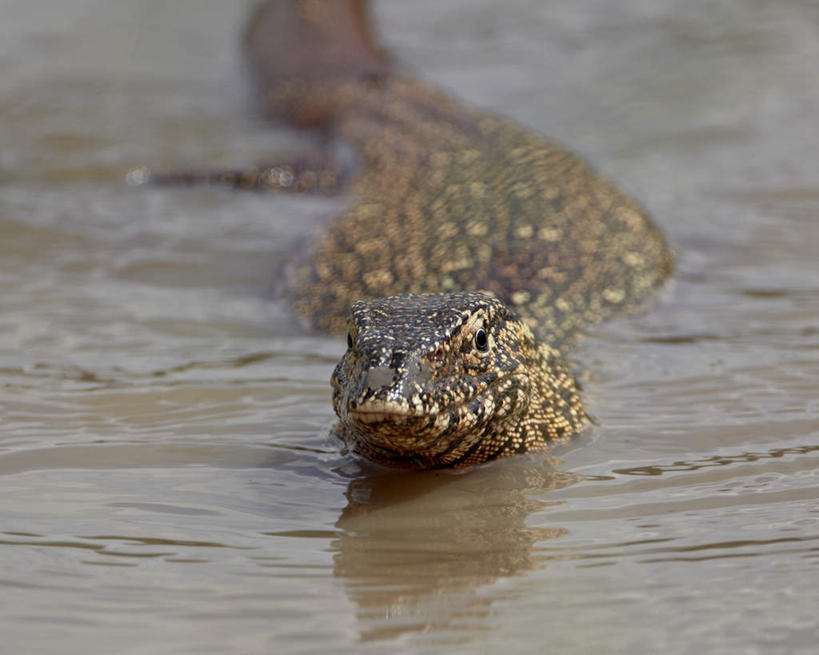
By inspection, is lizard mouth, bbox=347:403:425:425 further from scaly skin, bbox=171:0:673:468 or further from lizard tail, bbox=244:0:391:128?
lizard tail, bbox=244:0:391:128

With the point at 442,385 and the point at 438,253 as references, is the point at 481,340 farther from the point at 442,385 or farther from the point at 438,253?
the point at 438,253

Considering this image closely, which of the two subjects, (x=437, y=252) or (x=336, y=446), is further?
(x=437, y=252)

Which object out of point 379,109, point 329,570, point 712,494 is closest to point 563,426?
point 712,494

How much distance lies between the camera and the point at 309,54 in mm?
11055

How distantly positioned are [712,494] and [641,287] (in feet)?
8.77

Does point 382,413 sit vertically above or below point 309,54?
below

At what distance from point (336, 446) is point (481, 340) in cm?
92

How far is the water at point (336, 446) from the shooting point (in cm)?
350

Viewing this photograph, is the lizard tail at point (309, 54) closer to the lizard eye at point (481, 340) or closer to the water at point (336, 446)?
the water at point (336, 446)

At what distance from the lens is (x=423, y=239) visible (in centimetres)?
708

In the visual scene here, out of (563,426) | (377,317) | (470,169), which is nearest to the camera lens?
(377,317)

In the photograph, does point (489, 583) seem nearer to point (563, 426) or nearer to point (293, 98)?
point (563, 426)

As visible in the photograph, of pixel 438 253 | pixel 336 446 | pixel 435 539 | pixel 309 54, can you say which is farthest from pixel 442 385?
pixel 309 54

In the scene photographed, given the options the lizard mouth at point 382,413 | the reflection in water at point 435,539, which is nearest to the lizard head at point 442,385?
the lizard mouth at point 382,413
